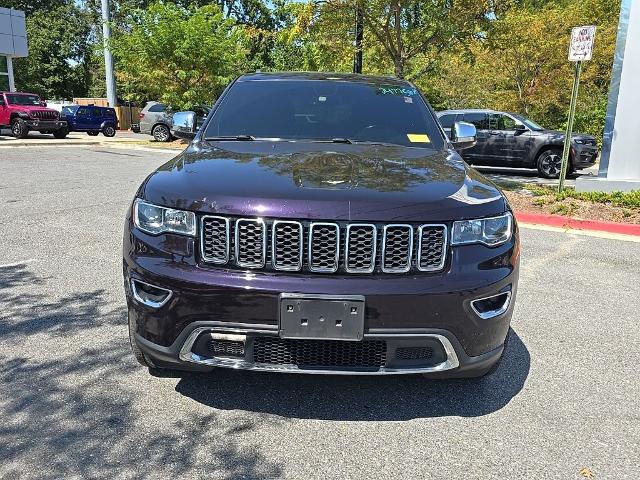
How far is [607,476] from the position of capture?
2363 millimetres

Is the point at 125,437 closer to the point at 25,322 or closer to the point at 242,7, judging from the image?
the point at 25,322

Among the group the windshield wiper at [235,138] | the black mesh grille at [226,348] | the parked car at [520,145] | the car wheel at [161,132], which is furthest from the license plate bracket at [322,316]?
the car wheel at [161,132]

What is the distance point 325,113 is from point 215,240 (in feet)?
5.75

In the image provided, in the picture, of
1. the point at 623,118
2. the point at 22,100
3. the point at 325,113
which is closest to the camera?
the point at 325,113

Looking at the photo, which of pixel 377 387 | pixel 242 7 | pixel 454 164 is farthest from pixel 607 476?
pixel 242 7

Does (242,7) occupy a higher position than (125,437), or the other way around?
(242,7)

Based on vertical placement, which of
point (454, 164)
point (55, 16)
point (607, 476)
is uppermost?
point (55, 16)

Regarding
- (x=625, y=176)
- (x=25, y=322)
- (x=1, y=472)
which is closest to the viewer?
(x=1, y=472)

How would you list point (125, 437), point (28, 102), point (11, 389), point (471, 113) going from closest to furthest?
point (125, 437) → point (11, 389) → point (471, 113) → point (28, 102)

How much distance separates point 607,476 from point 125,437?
211 cm

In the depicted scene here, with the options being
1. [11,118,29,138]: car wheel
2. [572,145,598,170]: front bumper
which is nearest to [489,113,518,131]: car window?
[572,145,598,170]: front bumper

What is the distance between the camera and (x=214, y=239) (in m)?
2.47

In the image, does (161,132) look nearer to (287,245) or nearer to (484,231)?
(287,245)

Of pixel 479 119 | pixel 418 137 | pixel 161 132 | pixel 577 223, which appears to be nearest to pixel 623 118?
pixel 577 223
